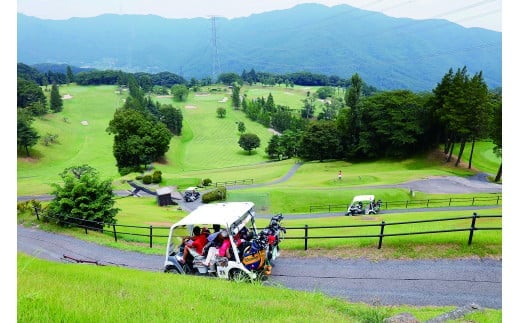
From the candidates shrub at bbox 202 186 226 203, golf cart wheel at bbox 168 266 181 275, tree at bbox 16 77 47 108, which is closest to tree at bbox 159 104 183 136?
tree at bbox 16 77 47 108

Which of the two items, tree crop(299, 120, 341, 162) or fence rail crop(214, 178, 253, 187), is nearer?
fence rail crop(214, 178, 253, 187)

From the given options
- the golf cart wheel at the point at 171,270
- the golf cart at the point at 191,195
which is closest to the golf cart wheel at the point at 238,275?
the golf cart wheel at the point at 171,270

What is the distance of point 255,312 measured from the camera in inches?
255

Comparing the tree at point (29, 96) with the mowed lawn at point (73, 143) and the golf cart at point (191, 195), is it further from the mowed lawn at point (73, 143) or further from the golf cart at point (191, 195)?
the golf cart at point (191, 195)

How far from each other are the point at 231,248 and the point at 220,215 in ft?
3.88

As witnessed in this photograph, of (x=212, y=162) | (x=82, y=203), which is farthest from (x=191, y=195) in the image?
(x=212, y=162)

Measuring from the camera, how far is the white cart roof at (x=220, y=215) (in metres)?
11.6

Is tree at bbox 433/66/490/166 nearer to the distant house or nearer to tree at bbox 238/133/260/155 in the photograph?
the distant house

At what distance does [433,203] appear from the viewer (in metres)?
38.3

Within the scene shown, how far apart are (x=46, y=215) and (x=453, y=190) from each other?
141ft

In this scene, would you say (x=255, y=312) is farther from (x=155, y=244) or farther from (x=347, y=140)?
(x=347, y=140)

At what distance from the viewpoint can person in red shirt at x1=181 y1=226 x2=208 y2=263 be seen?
12141 mm
